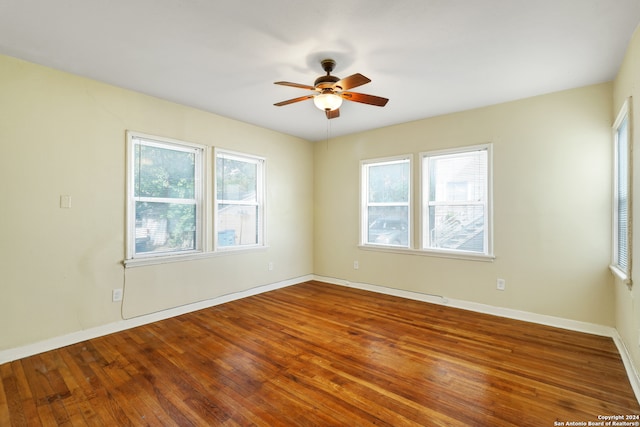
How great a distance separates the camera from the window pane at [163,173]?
3.41 m

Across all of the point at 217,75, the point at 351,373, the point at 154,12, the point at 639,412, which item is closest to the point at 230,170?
the point at 217,75

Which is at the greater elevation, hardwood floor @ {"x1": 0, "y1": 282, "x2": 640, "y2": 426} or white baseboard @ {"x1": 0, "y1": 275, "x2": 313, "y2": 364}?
white baseboard @ {"x1": 0, "y1": 275, "x2": 313, "y2": 364}

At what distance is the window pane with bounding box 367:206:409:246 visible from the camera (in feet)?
14.8

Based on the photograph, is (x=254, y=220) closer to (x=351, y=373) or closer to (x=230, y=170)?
(x=230, y=170)

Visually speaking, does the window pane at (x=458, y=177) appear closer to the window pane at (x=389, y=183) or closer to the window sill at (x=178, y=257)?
the window pane at (x=389, y=183)

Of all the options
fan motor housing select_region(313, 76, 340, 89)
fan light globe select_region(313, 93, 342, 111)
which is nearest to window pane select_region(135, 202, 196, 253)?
fan light globe select_region(313, 93, 342, 111)

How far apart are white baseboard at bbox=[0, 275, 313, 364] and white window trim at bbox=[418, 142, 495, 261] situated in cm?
268

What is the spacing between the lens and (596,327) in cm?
306

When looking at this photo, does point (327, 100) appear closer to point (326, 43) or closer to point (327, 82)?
point (327, 82)

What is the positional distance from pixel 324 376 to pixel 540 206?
9.82 feet

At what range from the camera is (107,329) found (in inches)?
122

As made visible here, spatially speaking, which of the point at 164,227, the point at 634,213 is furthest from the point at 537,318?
the point at 164,227

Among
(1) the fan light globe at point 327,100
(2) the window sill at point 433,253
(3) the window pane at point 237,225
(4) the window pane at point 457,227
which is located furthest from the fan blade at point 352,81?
(2) the window sill at point 433,253

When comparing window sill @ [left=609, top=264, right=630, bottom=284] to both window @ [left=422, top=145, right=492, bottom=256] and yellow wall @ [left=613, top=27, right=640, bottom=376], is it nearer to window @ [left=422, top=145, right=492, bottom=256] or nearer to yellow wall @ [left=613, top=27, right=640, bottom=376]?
yellow wall @ [left=613, top=27, right=640, bottom=376]
